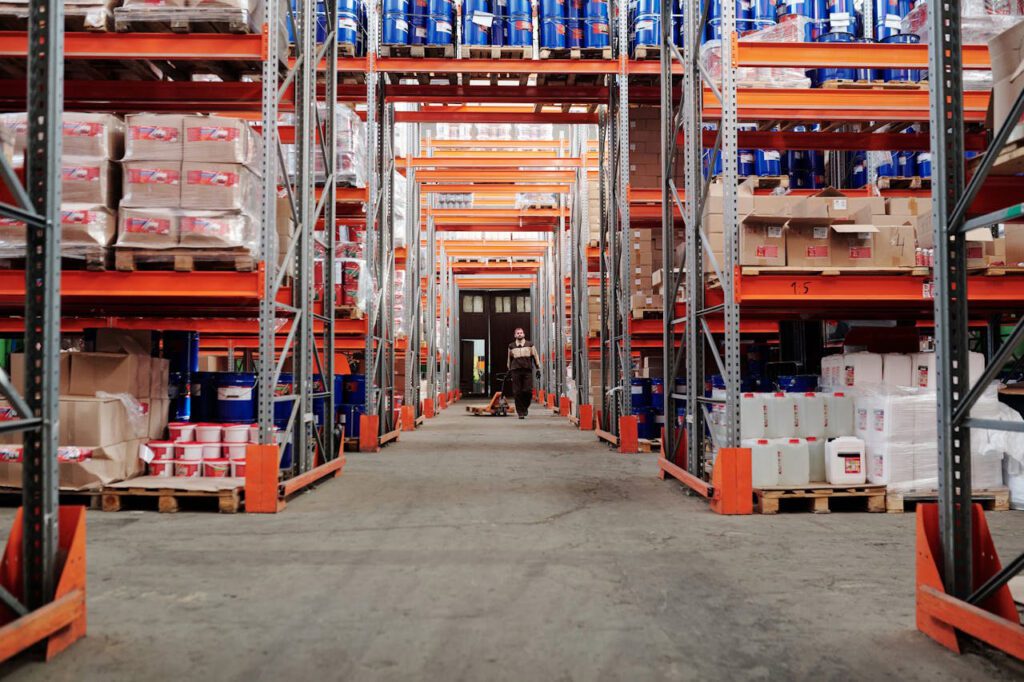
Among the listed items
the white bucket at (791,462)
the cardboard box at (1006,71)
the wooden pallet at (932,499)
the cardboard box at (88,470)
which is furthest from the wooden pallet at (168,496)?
the cardboard box at (1006,71)

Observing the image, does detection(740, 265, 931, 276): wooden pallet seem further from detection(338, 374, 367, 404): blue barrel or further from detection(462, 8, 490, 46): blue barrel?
detection(338, 374, 367, 404): blue barrel

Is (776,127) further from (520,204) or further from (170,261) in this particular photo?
(520,204)

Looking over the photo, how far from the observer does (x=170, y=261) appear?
5.78 meters

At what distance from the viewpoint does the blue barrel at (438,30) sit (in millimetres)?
9922

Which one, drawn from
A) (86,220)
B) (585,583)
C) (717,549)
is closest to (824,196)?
(717,549)

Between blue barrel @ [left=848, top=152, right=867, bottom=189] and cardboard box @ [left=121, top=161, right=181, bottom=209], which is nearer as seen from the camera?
cardboard box @ [left=121, top=161, right=181, bottom=209]

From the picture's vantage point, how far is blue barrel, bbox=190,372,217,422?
6.98m

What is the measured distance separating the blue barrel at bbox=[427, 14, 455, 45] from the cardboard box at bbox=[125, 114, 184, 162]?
16.1ft

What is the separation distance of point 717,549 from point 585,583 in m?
1.14

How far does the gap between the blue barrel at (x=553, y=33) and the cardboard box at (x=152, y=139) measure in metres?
5.48

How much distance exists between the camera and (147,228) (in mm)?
5699

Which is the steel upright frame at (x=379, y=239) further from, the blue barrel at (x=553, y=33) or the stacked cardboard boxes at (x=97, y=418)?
the stacked cardboard boxes at (x=97, y=418)

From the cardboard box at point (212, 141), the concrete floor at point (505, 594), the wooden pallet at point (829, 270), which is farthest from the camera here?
the wooden pallet at point (829, 270)

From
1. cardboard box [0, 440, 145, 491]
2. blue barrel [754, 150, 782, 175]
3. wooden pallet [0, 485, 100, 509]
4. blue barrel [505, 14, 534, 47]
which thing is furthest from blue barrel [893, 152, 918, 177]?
wooden pallet [0, 485, 100, 509]
